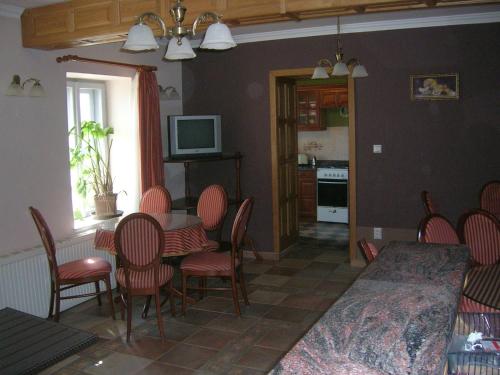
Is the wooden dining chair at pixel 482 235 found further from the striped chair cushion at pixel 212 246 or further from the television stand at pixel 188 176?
the television stand at pixel 188 176

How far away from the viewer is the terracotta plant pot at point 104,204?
5.13 m

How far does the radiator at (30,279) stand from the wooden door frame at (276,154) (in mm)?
2411

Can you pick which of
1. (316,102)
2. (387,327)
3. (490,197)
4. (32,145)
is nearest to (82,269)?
(32,145)

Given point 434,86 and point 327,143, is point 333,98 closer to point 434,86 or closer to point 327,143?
point 327,143

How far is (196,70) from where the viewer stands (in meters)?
6.45

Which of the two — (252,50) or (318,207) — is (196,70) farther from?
(318,207)

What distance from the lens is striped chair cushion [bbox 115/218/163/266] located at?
12.3ft

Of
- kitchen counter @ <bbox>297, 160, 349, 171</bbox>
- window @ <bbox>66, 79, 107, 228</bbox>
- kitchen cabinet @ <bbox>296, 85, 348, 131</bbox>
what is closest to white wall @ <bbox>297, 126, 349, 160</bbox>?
kitchen counter @ <bbox>297, 160, 349, 171</bbox>

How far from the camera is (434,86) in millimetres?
5383

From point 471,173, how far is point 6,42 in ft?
14.6

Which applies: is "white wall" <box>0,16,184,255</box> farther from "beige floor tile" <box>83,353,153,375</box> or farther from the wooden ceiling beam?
"beige floor tile" <box>83,353,153,375</box>

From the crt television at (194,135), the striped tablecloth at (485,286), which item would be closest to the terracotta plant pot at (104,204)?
the crt television at (194,135)

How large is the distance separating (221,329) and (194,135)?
8.31 ft

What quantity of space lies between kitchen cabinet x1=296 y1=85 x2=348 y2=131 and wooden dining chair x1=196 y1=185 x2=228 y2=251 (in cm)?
337
